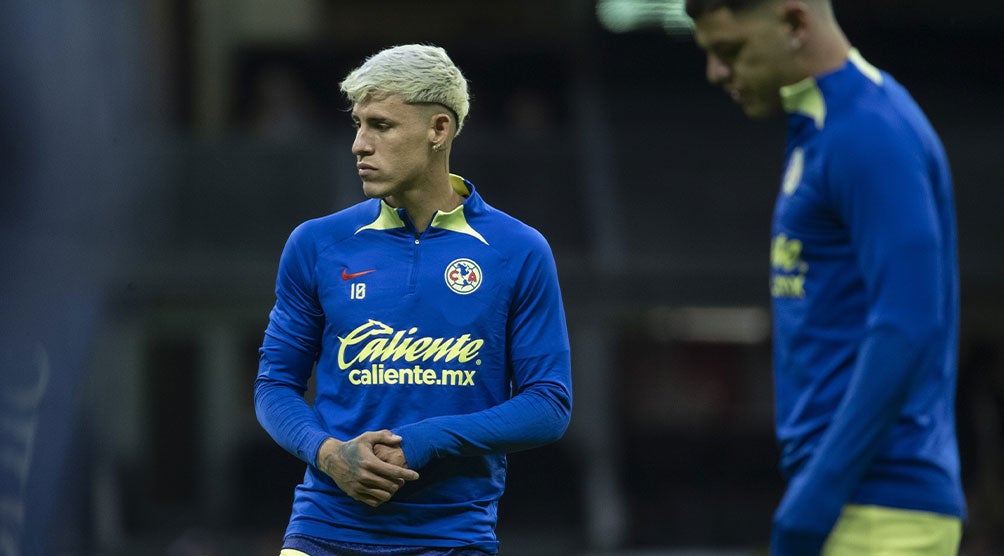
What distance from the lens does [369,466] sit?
123 inches

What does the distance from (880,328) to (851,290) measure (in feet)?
0.55

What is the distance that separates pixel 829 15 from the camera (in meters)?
2.42

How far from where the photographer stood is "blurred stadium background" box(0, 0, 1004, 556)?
14.5 meters

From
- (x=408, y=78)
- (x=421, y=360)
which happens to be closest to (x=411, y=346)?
(x=421, y=360)

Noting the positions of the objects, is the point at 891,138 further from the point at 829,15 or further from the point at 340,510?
the point at 340,510

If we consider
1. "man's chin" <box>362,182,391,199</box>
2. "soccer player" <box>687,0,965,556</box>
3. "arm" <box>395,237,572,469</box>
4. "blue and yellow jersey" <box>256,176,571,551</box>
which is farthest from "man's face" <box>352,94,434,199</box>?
"soccer player" <box>687,0,965,556</box>

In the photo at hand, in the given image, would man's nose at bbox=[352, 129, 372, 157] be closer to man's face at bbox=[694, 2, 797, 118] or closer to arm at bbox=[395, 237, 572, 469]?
arm at bbox=[395, 237, 572, 469]

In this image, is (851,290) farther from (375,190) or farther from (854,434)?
(375,190)

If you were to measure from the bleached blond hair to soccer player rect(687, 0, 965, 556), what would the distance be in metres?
1.04

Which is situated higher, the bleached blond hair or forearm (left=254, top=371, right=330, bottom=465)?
the bleached blond hair

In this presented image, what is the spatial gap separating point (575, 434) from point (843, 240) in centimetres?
1473

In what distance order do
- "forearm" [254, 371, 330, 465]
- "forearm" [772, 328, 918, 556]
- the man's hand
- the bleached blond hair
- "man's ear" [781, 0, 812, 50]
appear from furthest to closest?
the bleached blond hair < "forearm" [254, 371, 330, 465] < the man's hand < "man's ear" [781, 0, 812, 50] < "forearm" [772, 328, 918, 556]

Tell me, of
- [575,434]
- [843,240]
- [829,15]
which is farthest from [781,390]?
[575,434]

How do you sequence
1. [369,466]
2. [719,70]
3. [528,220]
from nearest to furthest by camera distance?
[719,70] → [369,466] → [528,220]
